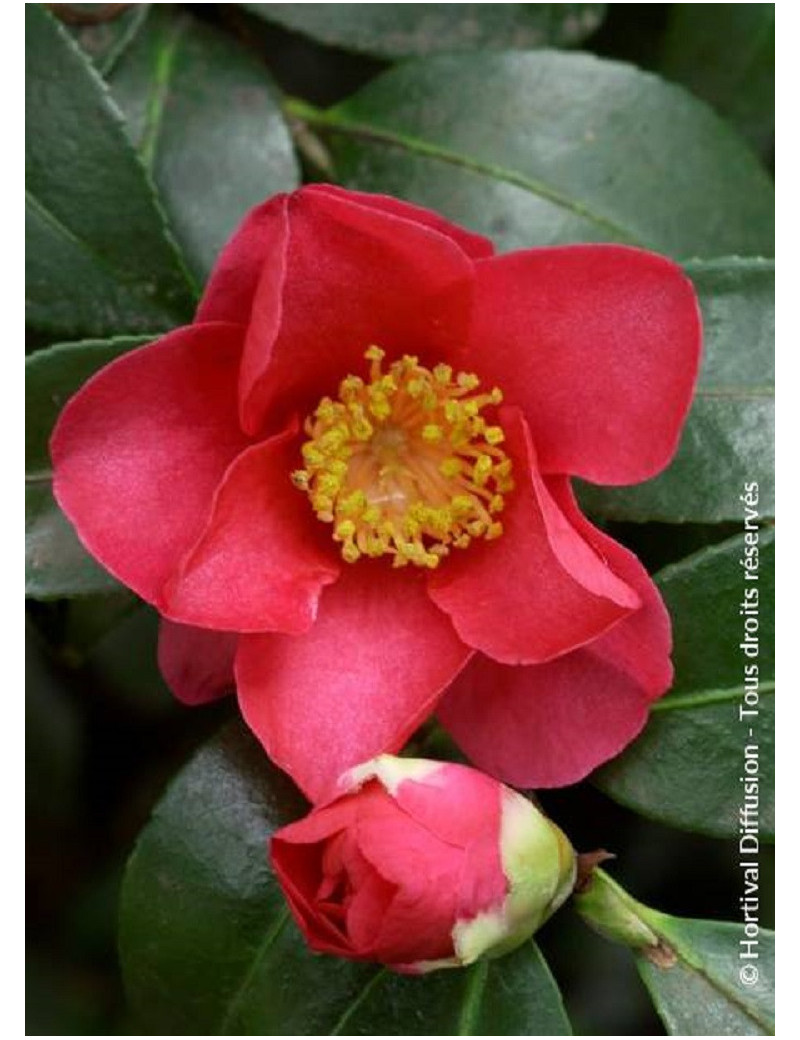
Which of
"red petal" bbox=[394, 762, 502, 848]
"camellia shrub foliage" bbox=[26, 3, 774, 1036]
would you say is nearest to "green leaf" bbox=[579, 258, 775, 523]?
"camellia shrub foliage" bbox=[26, 3, 774, 1036]

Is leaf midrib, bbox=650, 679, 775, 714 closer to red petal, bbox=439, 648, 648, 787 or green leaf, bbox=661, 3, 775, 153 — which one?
red petal, bbox=439, 648, 648, 787

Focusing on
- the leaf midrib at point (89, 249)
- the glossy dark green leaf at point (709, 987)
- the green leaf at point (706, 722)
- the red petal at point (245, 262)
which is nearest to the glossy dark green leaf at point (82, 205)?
the leaf midrib at point (89, 249)

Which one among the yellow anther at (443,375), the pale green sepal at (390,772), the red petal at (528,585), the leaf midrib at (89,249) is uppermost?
the leaf midrib at (89,249)

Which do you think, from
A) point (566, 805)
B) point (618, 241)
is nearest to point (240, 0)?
point (618, 241)

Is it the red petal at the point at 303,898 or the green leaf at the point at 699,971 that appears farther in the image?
the green leaf at the point at 699,971

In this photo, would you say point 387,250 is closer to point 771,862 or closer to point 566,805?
point 566,805

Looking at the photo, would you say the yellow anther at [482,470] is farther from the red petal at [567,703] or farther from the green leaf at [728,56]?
the green leaf at [728,56]

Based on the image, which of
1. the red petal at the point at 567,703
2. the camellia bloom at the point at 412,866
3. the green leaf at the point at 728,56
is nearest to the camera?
the camellia bloom at the point at 412,866

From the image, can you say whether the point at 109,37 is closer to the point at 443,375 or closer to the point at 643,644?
the point at 443,375
